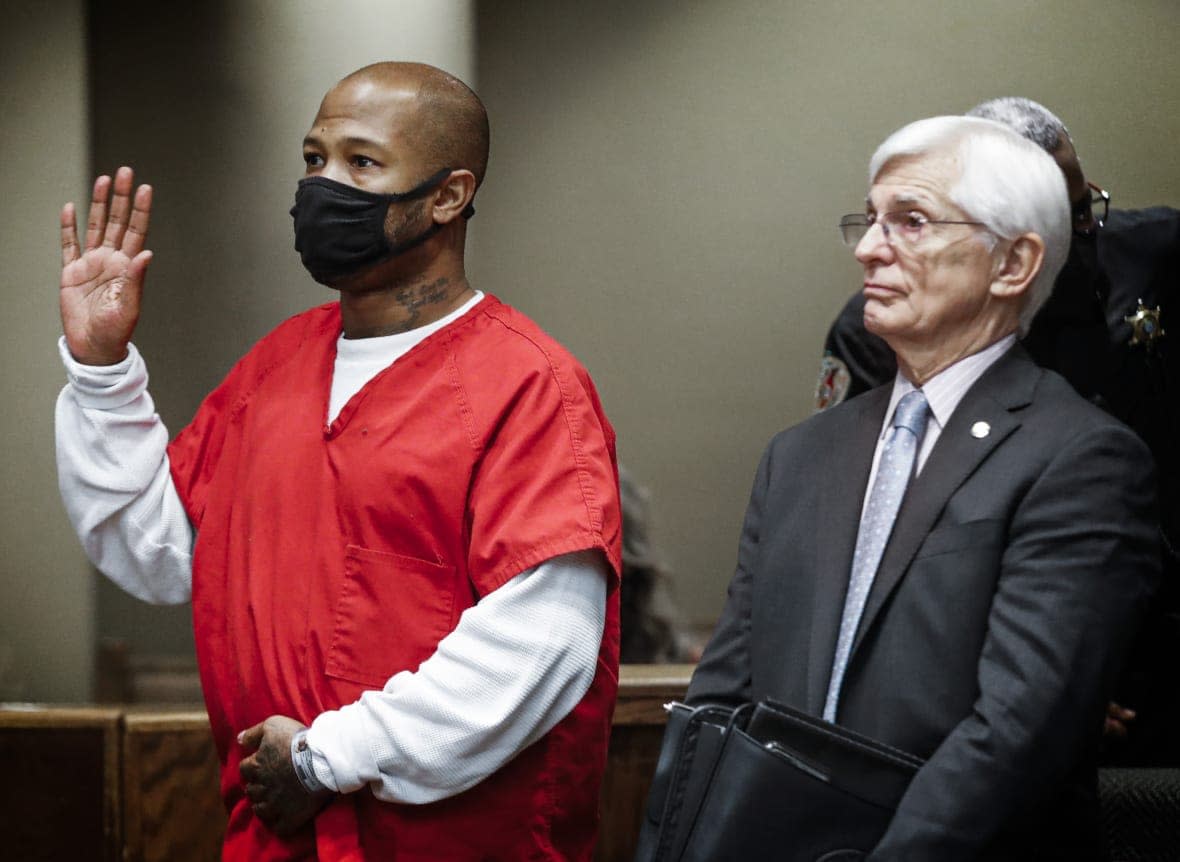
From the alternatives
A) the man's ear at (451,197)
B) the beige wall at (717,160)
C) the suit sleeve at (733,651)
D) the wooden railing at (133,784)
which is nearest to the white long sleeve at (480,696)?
the suit sleeve at (733,651)

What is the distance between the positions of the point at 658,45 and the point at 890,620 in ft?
8.01

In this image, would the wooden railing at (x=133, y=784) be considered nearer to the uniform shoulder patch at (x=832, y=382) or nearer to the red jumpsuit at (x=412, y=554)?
the uniform shoulder patch at (x=832, y=382)

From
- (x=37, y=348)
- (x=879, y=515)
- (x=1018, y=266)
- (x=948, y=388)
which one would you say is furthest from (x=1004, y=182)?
(x=37, y=348)

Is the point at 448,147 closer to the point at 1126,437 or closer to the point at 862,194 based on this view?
the point at 1126,437

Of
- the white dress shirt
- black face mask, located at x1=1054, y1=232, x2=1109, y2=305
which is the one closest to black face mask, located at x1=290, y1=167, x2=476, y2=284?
the white dress shirt

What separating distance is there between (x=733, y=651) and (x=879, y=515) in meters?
0.26

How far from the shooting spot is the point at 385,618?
1873 mm

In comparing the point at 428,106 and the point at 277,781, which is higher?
the point at 428,106

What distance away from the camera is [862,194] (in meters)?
3.82

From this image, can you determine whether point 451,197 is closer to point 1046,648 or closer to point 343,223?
point 343,223

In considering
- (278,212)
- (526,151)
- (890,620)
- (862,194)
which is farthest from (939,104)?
(890,620)

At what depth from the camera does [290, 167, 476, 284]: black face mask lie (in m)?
1.95

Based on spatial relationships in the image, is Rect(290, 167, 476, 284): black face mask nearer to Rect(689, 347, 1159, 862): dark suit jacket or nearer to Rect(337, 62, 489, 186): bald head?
Rect(337, 62, 489, 186): bald head

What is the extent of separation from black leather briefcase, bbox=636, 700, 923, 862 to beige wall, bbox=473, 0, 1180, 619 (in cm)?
221
